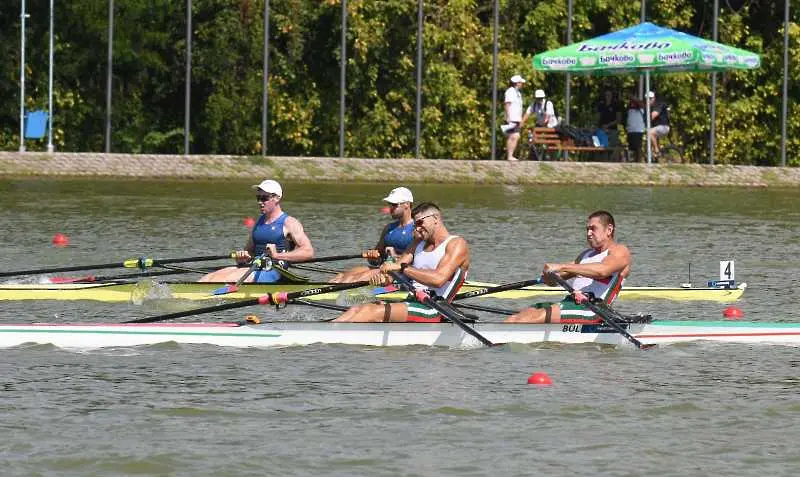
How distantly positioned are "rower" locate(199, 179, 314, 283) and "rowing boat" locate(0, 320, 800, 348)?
8.52ft

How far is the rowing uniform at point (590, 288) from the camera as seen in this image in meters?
13.7

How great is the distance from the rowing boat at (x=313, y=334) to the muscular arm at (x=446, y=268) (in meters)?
0.35

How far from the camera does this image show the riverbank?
100ft

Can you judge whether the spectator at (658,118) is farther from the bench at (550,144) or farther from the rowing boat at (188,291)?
the rowing boat at (188,291)

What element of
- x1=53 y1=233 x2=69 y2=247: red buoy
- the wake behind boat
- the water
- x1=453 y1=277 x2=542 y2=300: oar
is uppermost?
x1=453 y1=277 x2=542 y2=300: oar

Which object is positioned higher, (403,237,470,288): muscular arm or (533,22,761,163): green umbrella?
(533,22,761,163): green umbrella

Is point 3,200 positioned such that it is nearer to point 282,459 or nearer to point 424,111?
point 424,111

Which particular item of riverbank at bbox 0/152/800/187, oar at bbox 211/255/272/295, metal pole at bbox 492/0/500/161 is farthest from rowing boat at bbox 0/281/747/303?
metal pole at bbox 492/0/500/161

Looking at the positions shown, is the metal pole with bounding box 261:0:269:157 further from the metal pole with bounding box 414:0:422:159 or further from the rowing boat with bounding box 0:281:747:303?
the rowing boat with bounding box 0:281:747:303

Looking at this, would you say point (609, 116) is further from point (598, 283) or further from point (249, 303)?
point (249, 303)

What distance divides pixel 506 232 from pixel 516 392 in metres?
11.6

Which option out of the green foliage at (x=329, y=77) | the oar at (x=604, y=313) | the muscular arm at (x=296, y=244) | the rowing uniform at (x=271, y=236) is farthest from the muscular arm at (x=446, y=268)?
the green foliage at (x=329, y=77)

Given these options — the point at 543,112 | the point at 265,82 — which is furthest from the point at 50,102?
the point at 543,112

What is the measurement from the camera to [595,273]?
13.6 meters
